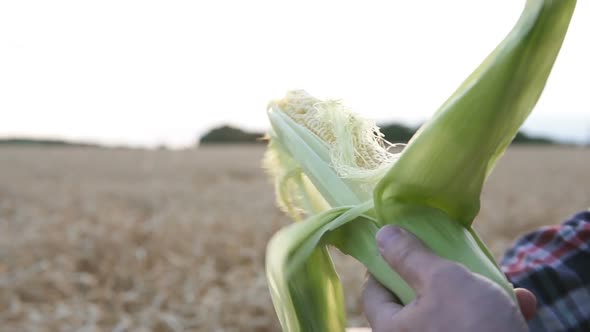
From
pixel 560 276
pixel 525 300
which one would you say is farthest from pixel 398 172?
pixel 560 276

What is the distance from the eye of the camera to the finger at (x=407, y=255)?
55cm

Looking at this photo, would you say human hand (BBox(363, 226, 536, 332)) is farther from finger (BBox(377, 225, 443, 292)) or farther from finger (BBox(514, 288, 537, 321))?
finger (BBox(514, 288, 537, 321))

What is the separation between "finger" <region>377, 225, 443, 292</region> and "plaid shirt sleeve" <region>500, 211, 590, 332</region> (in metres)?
0.52

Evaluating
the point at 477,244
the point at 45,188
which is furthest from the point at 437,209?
the point at 45,188

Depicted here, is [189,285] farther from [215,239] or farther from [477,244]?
[477,244]

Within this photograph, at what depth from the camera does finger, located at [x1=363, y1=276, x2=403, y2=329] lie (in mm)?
585

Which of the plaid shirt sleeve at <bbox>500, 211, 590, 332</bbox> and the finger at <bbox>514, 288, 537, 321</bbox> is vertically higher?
the finger at <bbox>514, 288, 537, 321</bbox>

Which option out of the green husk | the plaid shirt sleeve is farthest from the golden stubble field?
the green husk

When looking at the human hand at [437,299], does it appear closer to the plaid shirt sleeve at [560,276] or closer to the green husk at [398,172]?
the green husk at [398,172]

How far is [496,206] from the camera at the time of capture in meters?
4.22

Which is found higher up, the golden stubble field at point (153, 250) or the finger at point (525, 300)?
the finger at point (525, 300)

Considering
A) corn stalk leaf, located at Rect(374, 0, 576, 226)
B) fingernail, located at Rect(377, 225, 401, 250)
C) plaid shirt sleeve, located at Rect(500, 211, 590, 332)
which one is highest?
corn stalk leaf, located at Rect(374, 0, 576, 226)

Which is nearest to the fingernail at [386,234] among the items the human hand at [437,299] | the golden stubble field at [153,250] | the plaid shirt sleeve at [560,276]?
the human hand at [437,299]

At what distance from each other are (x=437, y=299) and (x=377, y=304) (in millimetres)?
102
